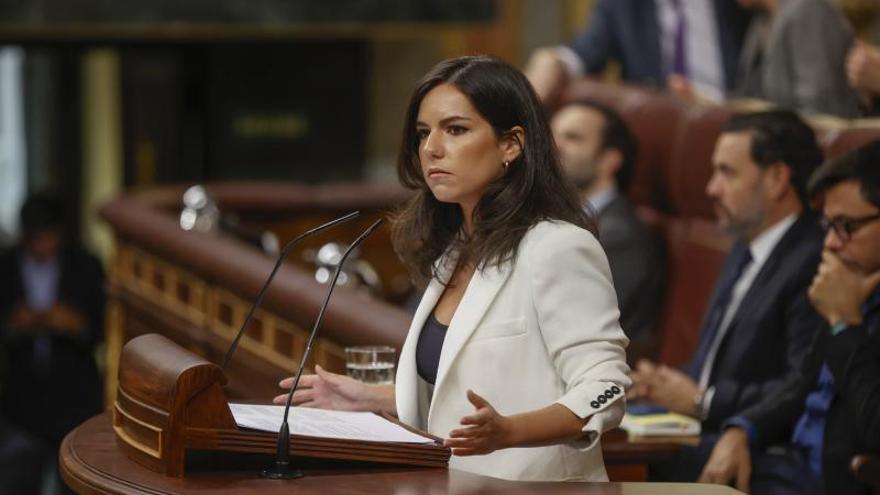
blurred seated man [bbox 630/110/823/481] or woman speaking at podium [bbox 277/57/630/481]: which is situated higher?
woman speaking at podium [bbox 277/57/630/481]

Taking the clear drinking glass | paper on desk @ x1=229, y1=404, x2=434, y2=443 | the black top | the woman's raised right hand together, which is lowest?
the clear drinking glass

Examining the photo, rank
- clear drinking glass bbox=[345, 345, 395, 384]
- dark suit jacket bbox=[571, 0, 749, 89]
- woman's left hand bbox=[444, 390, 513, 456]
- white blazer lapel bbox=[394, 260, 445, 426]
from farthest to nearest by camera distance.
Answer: dark suit jacket bbox=[571, 0, 749, 89], clear drinking glass bbox=[345, 345, 395, 384], white blazer lapel bbox=[394, 260, 445, 426], woman's left hand bbox=[444, 390, 513, 456]

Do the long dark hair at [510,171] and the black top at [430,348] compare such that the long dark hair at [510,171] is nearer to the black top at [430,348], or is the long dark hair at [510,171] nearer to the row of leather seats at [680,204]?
the black top at [430,348]

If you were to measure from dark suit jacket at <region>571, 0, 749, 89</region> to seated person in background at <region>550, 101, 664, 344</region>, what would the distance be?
1.10m

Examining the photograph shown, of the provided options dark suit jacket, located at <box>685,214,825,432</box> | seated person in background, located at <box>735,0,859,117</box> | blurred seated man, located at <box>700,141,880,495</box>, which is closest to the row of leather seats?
seated person in background, located at <box>735,0,859,117</box>

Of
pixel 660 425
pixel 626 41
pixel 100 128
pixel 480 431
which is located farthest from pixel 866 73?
pixel 100 128

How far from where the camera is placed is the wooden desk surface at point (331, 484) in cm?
249

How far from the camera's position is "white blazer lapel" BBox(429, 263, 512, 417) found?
8.94 ft

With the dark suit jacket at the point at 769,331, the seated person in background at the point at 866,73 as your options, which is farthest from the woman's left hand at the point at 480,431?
the seated person in background at the point at 866,73

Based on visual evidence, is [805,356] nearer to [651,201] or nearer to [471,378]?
[471,378]

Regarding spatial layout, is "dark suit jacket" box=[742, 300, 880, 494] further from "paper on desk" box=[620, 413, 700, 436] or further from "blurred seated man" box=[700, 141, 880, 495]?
"paper on desk" box=[620, 413, 700, 436]

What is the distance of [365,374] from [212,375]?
0.72m

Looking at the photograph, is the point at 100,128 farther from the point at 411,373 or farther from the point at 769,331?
the point at 411,373

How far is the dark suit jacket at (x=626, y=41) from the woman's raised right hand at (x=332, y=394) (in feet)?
13.4
